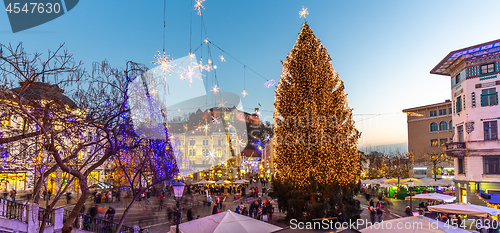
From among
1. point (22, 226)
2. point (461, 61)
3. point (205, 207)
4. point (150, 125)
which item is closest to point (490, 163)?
point (461, 61)

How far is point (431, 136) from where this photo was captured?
54406 millimetres

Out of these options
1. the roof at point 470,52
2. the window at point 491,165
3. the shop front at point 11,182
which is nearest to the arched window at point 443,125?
the roof at point 470,52

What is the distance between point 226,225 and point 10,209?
26.5 ft

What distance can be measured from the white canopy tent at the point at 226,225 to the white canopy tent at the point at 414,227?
3.36m

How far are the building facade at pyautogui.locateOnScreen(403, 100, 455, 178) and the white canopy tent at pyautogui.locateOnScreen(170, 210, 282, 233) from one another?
160 feet

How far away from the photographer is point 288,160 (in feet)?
55.6

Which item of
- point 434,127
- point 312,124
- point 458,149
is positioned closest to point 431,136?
point 434,127

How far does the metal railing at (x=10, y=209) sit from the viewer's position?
36.0 ft

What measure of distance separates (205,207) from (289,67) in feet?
58.5

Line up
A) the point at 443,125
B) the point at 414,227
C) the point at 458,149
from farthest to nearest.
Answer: the point at 443,125 < the point at 458,149 < the point at 414,227

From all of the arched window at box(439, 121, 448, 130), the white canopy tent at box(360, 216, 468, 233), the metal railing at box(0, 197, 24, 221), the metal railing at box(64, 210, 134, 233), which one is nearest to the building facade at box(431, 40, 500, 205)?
the white canopy tent at box(360, 216, 468, 233)

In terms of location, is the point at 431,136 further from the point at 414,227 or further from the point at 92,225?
the point at 92,225

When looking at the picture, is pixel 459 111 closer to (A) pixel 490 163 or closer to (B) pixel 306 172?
(A) pixel 490 163

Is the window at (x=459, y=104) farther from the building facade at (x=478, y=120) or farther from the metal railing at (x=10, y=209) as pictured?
the metal railing at (x=10, y=209)
